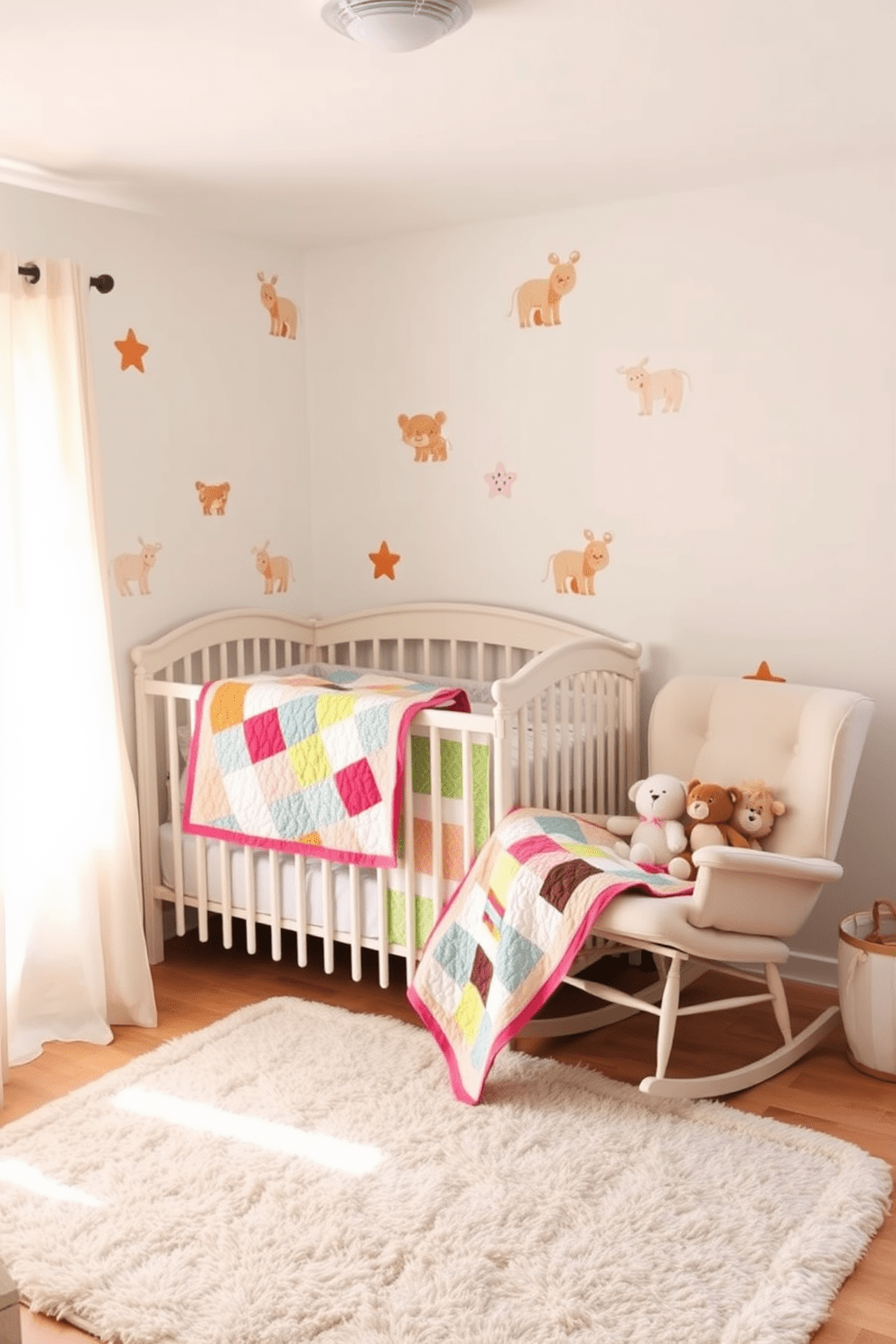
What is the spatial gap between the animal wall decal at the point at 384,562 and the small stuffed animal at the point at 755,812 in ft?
5.01

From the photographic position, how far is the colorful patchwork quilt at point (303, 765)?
2.91 meters

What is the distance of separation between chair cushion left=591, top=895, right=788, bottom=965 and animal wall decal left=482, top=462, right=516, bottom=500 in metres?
1.54

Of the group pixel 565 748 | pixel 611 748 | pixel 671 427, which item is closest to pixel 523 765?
pixel 565 748

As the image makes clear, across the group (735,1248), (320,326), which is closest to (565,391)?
(320,326)

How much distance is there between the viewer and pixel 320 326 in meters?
4.02

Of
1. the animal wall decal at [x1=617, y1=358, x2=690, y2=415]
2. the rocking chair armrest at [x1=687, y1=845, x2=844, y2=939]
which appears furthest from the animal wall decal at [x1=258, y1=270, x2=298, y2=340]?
the rocking chair armrest at [x1=687, y1=845, x2=844, y2=939]

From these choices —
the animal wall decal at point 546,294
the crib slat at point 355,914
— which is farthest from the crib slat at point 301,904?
the animal wall decal at point 546,294

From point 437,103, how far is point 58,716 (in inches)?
64.1

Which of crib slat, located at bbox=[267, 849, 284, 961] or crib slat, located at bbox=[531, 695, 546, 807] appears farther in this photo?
crib slat, located at bbox=[267, 849, 284, 961]

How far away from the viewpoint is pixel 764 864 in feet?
8.33

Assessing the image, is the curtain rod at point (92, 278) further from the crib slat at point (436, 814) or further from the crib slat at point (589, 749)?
the crib slat at point (589, 749)

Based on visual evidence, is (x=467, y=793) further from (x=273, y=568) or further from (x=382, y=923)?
(x=273, y=568)

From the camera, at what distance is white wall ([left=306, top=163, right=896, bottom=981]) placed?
310cm

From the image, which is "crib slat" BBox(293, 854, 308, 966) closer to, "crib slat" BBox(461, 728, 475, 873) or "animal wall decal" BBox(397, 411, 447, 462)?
"crib slat" BBox(461, 728, 475, 873)
